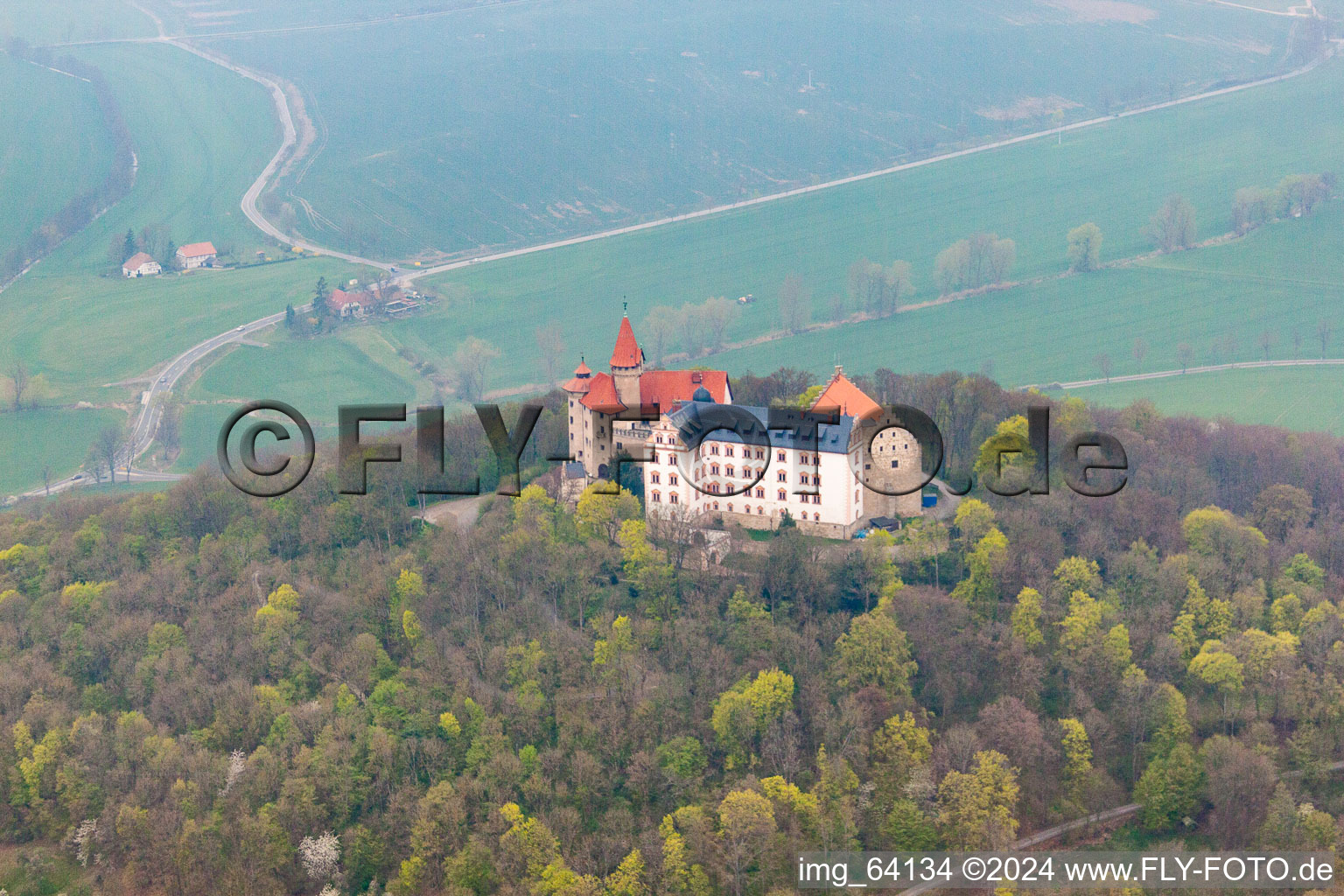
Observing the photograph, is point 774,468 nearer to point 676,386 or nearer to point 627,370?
point 676,386

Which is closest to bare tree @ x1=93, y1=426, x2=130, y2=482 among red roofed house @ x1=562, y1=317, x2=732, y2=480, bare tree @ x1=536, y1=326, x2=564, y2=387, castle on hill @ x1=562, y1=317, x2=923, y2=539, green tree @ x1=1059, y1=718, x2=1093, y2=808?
bare tree @ x1=536, y1=326, x2=564, y2=387

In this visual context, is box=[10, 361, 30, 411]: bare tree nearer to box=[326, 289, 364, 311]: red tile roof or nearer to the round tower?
box=[326, 289, 364, 311]: red tile roof

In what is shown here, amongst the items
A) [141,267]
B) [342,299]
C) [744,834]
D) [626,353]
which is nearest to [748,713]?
[744,834]

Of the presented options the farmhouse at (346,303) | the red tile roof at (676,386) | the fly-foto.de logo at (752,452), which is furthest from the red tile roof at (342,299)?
the red tile roof at (676,386)

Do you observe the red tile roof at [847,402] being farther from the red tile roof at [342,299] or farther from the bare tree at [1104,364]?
the red tile roof at [342,299]

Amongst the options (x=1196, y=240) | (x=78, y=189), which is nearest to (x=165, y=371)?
(x=78, y=189)

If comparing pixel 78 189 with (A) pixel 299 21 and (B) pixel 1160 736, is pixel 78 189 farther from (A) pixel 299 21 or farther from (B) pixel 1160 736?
(B) pixel 1160 736
